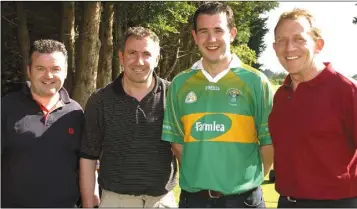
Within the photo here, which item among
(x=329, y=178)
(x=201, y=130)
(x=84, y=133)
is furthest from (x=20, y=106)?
(x=329, y=178)

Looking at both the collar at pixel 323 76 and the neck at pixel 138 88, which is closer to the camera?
the collar at pixel 323 76

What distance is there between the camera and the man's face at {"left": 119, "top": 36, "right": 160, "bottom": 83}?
173 inches

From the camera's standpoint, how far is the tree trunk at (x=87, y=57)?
42.9ft

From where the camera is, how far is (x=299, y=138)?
362 centimetres

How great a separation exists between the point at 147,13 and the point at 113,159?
553 inches

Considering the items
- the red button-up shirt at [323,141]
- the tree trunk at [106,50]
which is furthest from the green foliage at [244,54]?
the red button-up shirt at [323,141]

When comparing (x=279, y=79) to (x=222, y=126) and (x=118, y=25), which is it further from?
(x=118, y=25)

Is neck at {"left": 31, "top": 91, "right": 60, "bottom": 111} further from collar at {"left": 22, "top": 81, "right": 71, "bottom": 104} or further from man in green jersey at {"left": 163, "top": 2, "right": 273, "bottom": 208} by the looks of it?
man in green jersey at {"left": 163, "top": 2, "right": 273, "bottom": 208}

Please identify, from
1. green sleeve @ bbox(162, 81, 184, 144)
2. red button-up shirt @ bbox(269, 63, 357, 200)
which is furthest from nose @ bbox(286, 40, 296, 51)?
green sleeve @ bbox(162, 81, 184, 144)

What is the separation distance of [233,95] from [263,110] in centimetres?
30

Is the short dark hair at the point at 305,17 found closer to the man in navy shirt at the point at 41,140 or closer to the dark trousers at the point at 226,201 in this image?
the dark trousers at the point at 226,201

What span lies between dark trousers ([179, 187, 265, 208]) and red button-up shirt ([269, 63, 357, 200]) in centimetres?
43

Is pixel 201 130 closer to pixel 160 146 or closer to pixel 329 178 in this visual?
pixel 160 146

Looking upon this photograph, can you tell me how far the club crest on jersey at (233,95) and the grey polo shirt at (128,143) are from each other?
70 cm
